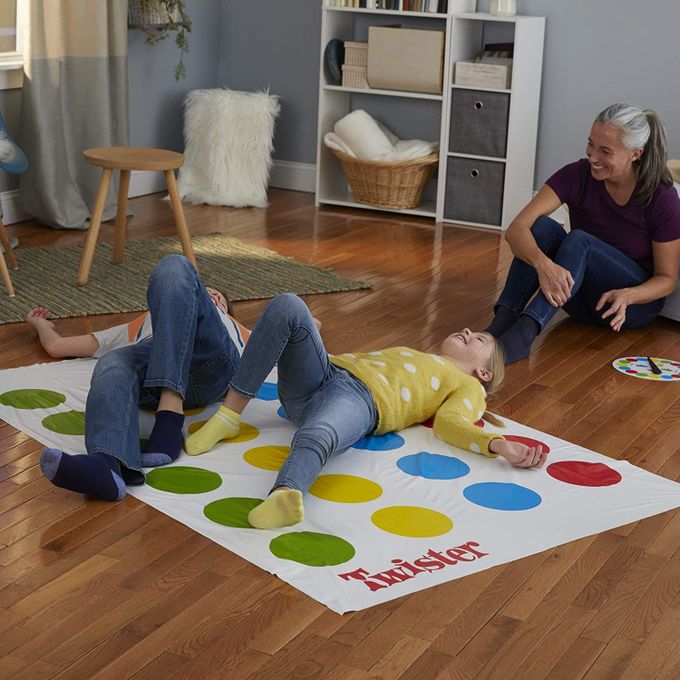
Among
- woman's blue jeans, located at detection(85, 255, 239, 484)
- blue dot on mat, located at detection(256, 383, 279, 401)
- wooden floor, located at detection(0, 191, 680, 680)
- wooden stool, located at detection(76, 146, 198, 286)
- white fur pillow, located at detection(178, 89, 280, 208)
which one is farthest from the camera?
white fur pillow, located at detection(178, 89, 280, 208)

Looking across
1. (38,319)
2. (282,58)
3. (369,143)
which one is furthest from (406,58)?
(38,319)

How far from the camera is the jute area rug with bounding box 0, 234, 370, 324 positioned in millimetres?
3549

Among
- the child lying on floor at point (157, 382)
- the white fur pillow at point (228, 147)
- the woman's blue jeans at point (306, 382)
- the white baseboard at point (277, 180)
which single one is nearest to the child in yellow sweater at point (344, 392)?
the woman's blue jeans at point (306, 382)

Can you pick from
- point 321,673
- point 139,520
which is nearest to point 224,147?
point 139,520

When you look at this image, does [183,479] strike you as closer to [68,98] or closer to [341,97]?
[68,98]

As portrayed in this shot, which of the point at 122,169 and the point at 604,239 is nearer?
the point at 604,239

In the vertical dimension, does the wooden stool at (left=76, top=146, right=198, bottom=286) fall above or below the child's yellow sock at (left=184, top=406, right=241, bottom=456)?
above

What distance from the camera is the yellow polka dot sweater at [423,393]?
245 centimetres

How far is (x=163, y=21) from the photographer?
5.06 meters

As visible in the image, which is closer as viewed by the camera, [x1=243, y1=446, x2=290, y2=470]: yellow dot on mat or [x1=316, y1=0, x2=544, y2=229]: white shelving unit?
[x1=243, y1=446, x2=290, y2=470]: yellow dot on mat

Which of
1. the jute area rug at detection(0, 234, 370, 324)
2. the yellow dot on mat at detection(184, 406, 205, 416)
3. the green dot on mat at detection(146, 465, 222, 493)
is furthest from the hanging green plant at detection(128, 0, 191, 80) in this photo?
the green dot on mat at detection(146, 465, 222, 493)

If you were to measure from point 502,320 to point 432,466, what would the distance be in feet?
3.34

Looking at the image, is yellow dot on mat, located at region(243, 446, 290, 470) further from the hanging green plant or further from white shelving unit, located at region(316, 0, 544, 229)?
the hanging green plant

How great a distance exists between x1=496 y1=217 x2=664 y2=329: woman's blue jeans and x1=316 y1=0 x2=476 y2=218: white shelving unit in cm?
175
